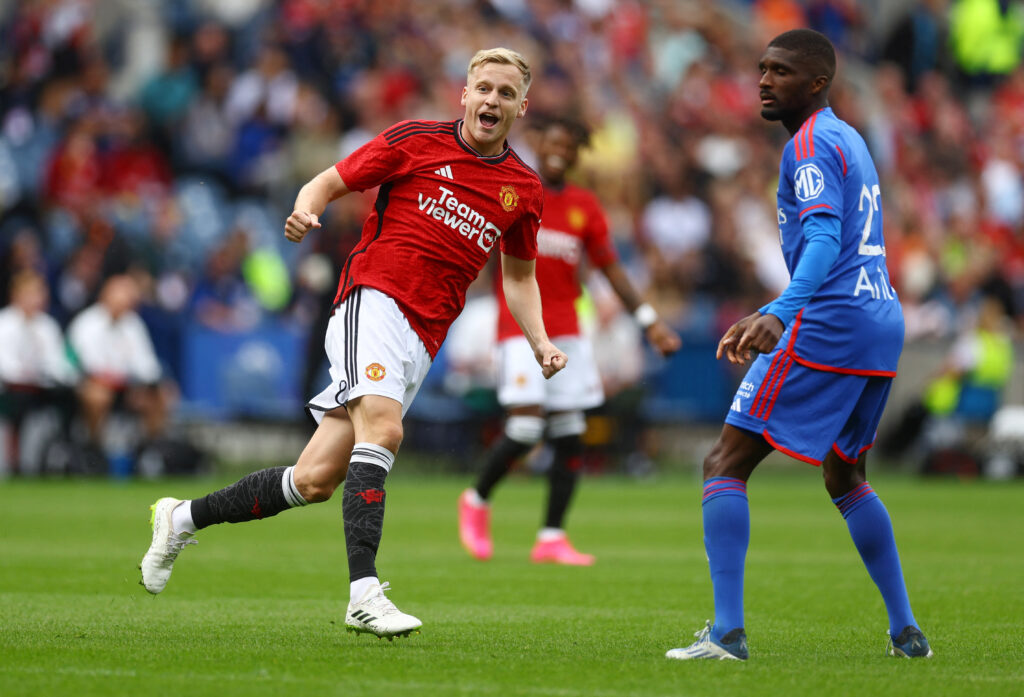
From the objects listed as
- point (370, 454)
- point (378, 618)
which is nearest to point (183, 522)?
point (370, 454)

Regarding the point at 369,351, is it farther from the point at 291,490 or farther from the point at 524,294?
the point at 524,294

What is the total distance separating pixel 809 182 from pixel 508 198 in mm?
1406

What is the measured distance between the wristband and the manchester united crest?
343 cm

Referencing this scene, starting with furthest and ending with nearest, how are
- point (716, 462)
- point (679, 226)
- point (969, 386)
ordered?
point (679, 226), point (969, 386), point (716, 462)

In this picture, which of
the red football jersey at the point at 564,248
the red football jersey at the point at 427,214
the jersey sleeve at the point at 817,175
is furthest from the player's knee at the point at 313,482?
the red football jersey at the point at 564,248

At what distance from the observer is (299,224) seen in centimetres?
610

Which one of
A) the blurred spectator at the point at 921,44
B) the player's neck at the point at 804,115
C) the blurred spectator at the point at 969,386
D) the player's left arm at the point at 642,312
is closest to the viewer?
the player's neck at the point at 804,115

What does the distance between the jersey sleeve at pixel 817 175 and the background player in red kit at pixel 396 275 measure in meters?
1.29

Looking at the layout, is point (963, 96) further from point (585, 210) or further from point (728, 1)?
point (585, 210)

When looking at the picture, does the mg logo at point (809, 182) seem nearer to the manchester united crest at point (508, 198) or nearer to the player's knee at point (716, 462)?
the player's knee at point (716, 462)

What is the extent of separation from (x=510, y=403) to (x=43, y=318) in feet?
29.8

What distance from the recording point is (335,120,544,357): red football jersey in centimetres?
656

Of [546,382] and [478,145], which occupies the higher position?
[478,145]

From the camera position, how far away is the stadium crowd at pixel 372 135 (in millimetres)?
19438
